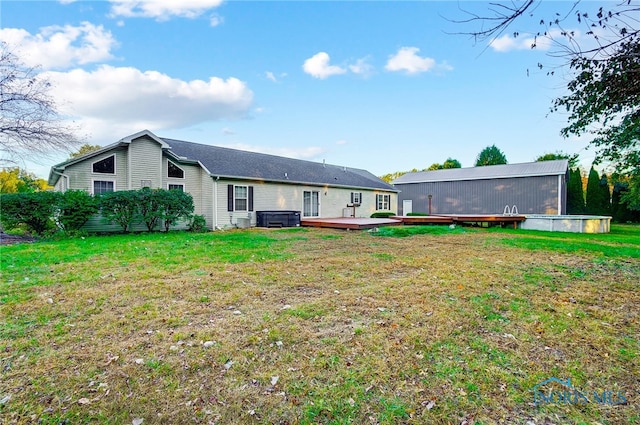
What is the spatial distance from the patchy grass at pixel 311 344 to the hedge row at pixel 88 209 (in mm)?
5432

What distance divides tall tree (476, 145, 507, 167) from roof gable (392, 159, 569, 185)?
1692 centimetres

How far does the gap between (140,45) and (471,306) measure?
14173 millimetres

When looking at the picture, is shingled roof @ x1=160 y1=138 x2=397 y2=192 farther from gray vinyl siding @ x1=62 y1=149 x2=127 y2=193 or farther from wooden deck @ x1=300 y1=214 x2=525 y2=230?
wooden deck @ x1=300 y1=214 x2=525 y2=230

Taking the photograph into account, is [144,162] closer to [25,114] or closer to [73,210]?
[73,210]

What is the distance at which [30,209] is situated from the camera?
31.8 feet

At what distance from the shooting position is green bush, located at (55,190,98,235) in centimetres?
1006

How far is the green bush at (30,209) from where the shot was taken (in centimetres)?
952

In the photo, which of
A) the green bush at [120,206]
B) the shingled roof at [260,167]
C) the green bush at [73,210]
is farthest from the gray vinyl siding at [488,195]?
the green bush at [73,210]

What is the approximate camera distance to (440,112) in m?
15.1

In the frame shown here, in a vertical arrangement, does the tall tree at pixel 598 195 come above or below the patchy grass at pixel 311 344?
above

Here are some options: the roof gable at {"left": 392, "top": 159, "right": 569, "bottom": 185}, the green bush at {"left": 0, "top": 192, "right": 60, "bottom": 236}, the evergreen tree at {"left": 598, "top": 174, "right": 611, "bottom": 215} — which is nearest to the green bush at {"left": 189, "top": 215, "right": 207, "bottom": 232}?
the green bush at {"left": 0, "top": 192, "right": 60, "bottom": 236}

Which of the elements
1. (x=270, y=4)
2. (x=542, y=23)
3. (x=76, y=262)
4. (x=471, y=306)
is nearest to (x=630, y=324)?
(x=471, y=306)

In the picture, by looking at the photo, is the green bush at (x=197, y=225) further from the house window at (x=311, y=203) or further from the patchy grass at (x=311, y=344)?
the patchy grass at (x=311, y=344)

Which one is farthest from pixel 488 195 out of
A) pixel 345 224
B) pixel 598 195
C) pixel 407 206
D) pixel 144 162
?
pixel 144 162
